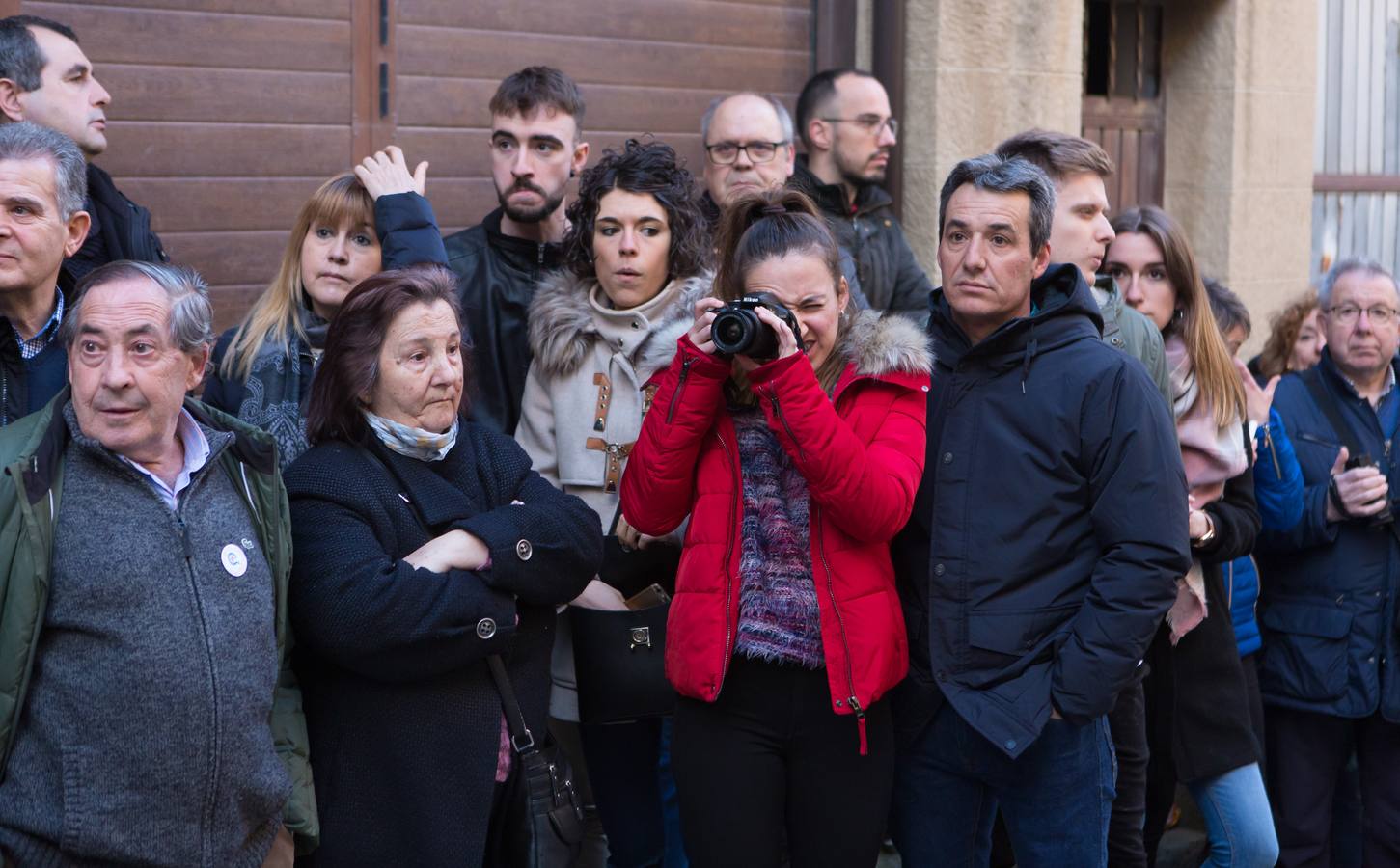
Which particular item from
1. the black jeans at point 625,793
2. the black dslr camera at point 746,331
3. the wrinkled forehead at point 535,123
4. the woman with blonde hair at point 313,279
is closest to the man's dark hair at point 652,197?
the woman with blonde hair at point 313,279

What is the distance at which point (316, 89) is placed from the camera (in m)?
5.00

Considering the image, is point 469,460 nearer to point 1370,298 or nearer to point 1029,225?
point 1029,225

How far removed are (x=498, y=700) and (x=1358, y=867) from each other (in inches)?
128

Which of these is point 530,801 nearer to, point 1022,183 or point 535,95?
point 1022,183

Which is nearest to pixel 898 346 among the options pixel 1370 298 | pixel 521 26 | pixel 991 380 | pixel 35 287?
pixel 991 380

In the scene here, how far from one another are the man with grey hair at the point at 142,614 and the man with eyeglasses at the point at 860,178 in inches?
106

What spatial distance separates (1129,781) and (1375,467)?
1.31m

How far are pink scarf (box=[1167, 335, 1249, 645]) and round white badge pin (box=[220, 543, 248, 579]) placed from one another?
2335 mm

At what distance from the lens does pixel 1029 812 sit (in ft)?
10.4

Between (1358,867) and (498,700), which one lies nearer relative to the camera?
(498,700)

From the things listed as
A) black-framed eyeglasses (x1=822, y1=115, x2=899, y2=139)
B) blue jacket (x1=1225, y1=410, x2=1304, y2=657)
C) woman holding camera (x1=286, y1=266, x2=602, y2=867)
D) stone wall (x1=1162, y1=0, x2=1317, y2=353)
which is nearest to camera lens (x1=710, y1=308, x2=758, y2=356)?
woman holding camera (x1=286, y1=266, x2=602, y2=867)

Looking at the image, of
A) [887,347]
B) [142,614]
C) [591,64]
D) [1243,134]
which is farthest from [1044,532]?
[1243,134]

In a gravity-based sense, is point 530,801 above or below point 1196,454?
below

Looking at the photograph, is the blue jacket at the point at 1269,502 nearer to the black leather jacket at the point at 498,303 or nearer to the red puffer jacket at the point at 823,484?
the red puffer jacket at the point at 823,484
